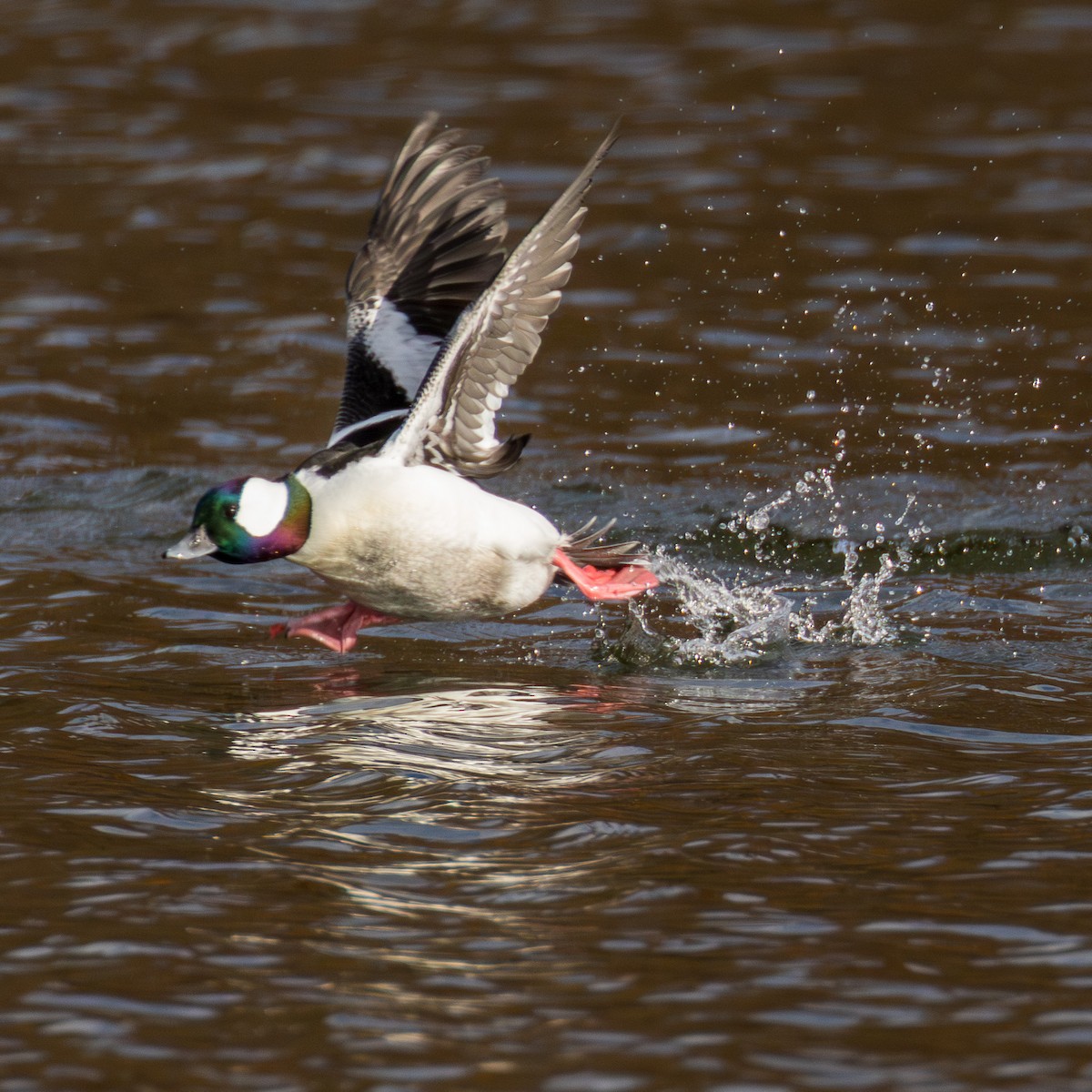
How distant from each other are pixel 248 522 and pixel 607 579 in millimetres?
1677

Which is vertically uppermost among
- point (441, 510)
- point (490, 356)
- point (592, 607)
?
point (490, 356)

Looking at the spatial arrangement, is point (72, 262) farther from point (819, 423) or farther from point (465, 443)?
point (465, 443)

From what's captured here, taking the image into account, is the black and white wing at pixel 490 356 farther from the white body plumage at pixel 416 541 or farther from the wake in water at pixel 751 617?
the wake in water at pixel 751 617

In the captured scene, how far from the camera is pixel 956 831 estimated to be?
209 inches

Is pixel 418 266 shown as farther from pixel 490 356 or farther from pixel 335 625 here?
pixel 335 625

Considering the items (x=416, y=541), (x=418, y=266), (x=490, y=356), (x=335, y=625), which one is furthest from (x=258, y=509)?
(x=418, y=266)

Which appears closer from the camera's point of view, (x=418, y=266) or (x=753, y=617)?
(x=753, y=617)

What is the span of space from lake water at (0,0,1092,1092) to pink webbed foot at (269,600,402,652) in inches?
4.5

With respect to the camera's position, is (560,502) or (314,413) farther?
(314,413)

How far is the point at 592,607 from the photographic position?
844 cm

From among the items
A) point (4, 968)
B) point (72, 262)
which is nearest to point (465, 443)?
point (4, 968)

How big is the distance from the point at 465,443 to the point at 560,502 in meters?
2.48

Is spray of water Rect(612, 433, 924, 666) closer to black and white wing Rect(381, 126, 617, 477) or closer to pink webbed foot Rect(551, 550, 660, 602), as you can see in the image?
pink webbed foot Rect(551, 550, 660, 602)

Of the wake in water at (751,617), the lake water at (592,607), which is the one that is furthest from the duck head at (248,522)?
the wake in water at (751,617)
